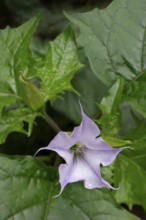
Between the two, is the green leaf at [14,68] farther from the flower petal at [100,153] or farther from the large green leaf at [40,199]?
the flower petal at [100,153]

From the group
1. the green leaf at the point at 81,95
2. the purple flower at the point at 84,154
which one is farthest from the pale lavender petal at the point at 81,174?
the green leaf at the point at 81,95

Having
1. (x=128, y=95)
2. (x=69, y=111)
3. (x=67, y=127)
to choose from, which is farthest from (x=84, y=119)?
(x=67, y=127)

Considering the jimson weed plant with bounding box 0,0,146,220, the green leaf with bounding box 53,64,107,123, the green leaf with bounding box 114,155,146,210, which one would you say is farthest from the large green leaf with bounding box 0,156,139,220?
the green leaf with bounding box 53,64,107,123

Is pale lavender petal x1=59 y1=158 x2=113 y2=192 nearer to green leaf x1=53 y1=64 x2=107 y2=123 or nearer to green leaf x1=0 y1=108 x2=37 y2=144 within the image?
green leaf x1=0 y1=108 x2=37 y2=144

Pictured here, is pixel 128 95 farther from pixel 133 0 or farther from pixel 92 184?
pixel 92 184

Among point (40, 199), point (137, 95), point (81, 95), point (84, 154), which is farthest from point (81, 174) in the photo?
point (81, 95)

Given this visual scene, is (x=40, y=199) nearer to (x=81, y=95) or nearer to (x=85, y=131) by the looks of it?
(x=85, y=131)
